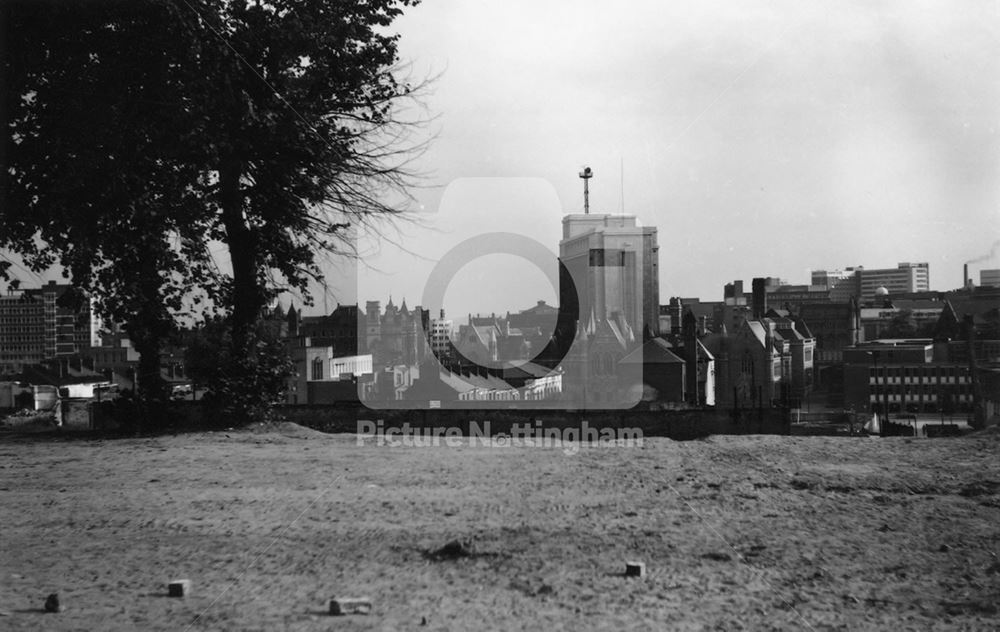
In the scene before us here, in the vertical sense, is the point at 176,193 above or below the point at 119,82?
below

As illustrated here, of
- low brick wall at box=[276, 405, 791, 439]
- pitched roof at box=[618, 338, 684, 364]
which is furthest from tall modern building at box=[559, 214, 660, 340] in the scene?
low brick wall at box=[276, 405, 791, 439]

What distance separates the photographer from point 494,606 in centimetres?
361

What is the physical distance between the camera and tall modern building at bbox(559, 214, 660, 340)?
2238 centimetres

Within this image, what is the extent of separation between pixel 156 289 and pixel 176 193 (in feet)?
5.52

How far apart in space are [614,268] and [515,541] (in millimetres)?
32433

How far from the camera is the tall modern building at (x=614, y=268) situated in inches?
881

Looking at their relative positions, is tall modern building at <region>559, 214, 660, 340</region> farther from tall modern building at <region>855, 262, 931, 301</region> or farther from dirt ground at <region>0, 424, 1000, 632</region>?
tall modern building at <region>855, 262, 931, 301</region>

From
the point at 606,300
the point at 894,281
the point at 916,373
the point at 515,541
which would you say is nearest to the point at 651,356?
the point at 606,300

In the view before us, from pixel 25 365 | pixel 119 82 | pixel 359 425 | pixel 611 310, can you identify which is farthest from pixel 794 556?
pixel 611 310

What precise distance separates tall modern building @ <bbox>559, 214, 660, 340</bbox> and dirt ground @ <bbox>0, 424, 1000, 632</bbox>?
11.4 metres

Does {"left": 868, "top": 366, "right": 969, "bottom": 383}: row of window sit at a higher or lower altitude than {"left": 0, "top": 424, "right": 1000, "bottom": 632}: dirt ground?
lower

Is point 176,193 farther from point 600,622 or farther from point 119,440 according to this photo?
point 600,622

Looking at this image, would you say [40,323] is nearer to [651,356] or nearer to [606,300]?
[651,356]

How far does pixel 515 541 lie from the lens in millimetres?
4625
